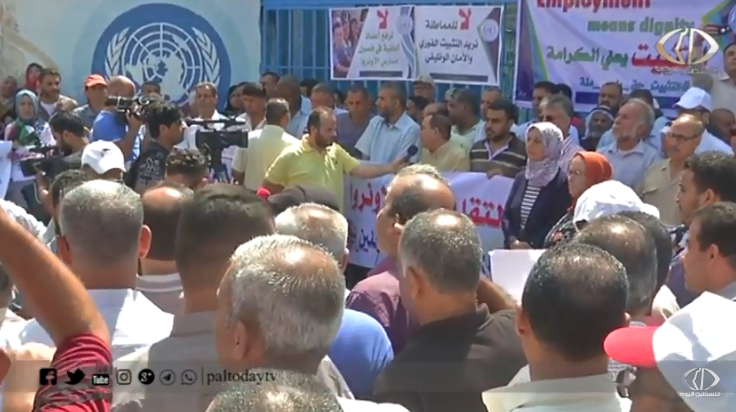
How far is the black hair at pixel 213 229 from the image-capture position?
2820 mm

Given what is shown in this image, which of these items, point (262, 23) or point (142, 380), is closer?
point (142, 380)

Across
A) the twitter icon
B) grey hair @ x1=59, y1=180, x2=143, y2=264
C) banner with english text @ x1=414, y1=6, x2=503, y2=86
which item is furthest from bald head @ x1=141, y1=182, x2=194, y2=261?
banner with english text @ x1=414, y1=6, x2=503, y2=86

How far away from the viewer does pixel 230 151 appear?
26.2ft

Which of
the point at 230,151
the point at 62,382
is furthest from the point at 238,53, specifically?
the point at 62,382

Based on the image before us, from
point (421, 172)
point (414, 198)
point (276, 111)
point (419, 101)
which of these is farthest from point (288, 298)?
point (419, 101)

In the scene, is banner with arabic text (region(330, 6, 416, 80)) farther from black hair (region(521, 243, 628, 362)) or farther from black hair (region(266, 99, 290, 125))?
black hair (region(521, 243, 628, 362))

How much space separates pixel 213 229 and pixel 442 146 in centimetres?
488

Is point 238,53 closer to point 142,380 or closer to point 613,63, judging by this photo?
point 613,63

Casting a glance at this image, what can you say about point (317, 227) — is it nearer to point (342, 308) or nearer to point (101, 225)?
point (101, 225)

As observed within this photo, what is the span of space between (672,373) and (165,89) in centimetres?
1136

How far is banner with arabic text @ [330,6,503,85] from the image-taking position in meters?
10.1

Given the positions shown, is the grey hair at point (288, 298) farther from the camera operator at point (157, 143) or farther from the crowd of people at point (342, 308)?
the camera operator at point (157, 143)

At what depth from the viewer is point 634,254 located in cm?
312

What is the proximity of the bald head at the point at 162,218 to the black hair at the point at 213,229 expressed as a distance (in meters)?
0.52
